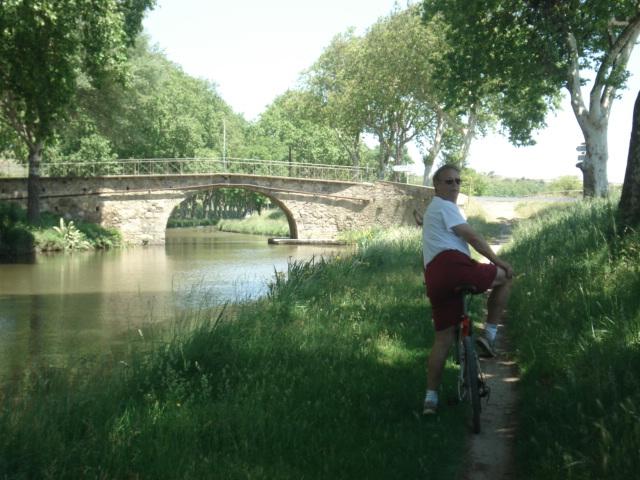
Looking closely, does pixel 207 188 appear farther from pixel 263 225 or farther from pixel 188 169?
pixel 263 225

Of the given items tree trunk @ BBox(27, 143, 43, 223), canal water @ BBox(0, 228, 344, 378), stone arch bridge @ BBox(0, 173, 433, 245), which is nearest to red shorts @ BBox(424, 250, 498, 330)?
canal water @ BBox(0, 228, 344, 378)

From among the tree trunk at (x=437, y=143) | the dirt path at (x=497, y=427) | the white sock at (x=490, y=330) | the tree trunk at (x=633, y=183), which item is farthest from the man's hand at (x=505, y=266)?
the tree trunk at (x=437, y=143)

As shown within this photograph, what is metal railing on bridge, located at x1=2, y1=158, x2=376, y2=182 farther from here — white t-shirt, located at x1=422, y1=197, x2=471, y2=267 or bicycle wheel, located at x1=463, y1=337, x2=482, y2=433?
bicycle wheel, located at x1=463, y1=337, x2=482, y2=433

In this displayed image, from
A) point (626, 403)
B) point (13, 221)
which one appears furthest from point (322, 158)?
point (626, 403)

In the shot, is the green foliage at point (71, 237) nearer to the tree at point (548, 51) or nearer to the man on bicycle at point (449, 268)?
the tree at point (548, 51)

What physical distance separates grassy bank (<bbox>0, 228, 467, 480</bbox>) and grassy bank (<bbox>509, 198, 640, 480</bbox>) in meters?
0.55

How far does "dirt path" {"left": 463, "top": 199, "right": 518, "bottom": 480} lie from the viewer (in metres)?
3.86

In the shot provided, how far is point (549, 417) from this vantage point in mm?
4148

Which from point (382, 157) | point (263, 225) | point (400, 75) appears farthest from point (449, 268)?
point (263, 225)

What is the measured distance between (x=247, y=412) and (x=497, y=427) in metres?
1.62

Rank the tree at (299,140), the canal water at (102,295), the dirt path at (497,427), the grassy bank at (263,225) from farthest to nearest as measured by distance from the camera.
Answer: the tree at (299,140) < the grassy bank at (263,225) < the canal water at (102,295) < the dirt path at (497,427)

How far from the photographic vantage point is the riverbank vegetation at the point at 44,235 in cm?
2441

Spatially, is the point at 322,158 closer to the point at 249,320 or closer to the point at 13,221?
the point at 13,221

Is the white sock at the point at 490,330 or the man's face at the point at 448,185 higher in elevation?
the man's face at the point at 448,185
